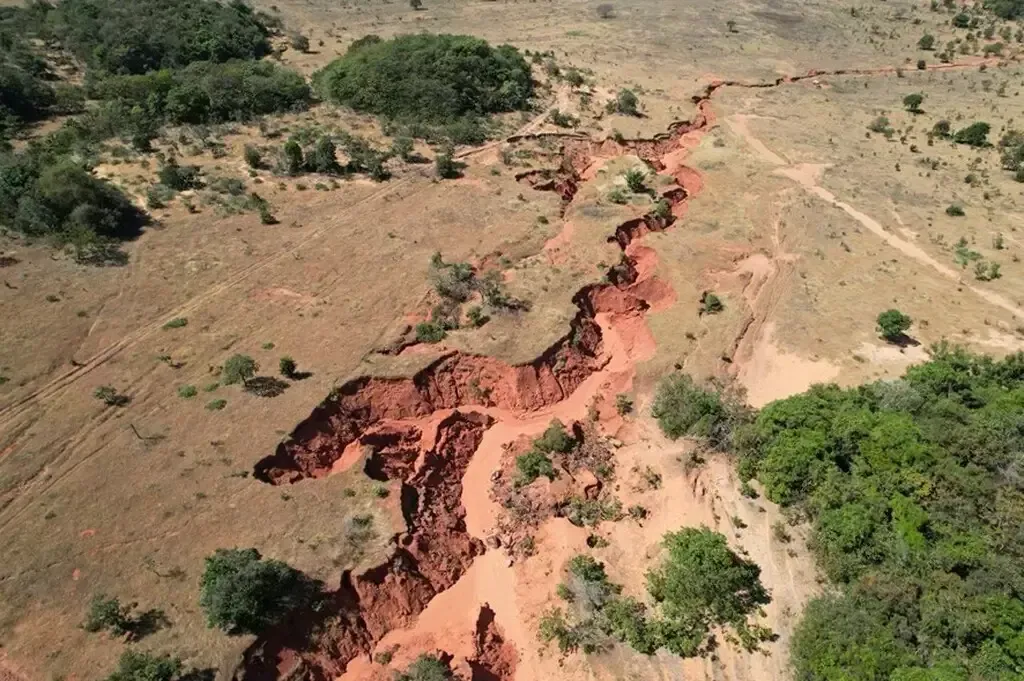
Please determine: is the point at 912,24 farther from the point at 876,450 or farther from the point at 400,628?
the point at 400,628

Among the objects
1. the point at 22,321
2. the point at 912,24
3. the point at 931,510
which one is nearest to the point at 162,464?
the point at 22,321

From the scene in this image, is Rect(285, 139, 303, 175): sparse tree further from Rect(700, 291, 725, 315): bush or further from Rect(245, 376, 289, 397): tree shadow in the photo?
Rect(700, 291, 725, 315): bush

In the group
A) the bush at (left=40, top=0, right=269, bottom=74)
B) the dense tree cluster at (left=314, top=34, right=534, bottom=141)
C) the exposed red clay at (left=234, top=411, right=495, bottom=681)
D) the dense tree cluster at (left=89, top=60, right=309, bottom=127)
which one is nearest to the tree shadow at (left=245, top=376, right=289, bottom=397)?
the exposed red clay at (left=234, top=411, right=495, bottom=681)

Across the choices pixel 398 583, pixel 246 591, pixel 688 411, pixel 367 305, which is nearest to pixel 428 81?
pixel 367 305

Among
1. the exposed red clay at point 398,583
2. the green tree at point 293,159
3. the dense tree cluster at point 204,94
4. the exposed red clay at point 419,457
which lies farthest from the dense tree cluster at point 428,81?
the exposed red clay at point 398,583

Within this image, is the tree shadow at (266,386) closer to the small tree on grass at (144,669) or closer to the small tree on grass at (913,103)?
the small tree on grass at (144,669)

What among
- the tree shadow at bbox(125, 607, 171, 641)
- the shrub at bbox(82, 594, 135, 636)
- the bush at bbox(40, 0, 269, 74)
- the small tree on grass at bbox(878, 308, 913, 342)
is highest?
the bush at bbox(40, 0, 269, 74)
